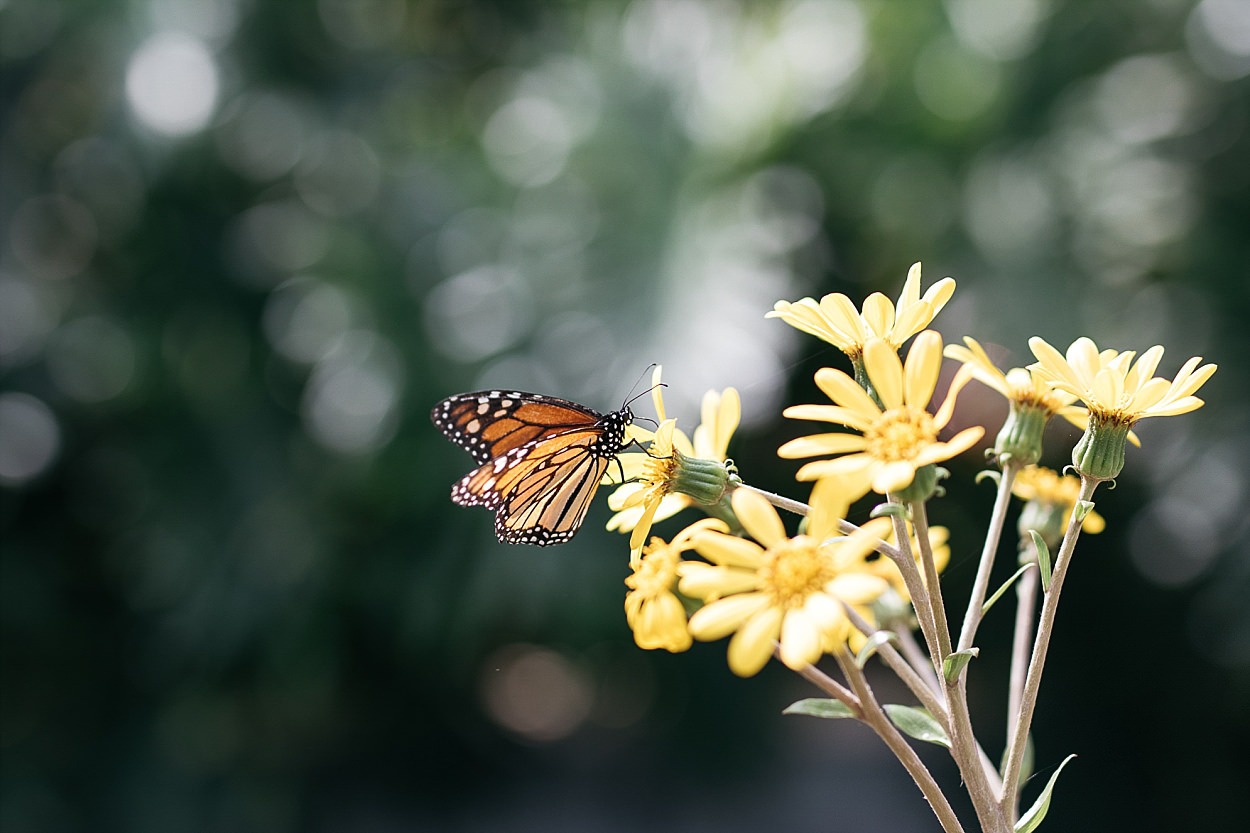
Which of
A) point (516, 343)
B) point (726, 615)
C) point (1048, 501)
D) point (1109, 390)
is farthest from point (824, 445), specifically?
point (516, 343)

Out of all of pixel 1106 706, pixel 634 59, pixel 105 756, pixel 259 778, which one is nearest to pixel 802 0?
pixel 634 59

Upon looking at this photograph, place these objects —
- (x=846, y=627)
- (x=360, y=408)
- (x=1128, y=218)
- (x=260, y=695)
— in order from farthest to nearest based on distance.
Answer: (x=260, y=695) → (x=360, y=408) → (x=1128, y=218) → (x=846, y=627)

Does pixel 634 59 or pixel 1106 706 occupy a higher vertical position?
pixel 634 59

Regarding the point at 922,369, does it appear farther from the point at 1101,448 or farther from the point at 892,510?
the point at 1101,448

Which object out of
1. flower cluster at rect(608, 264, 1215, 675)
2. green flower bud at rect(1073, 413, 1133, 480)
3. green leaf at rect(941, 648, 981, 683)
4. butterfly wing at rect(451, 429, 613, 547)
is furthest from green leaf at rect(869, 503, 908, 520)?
butterfly wing at rect(451, 429, 613, 547)

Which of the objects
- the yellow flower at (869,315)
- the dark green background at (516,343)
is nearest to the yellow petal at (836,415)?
the yellow flower at (869,315)

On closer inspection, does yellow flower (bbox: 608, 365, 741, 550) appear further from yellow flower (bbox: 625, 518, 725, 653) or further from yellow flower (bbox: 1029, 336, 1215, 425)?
yellow flower (bbox: 1029, 336, 1215, 425)

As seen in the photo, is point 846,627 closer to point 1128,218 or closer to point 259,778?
point 1128,218
